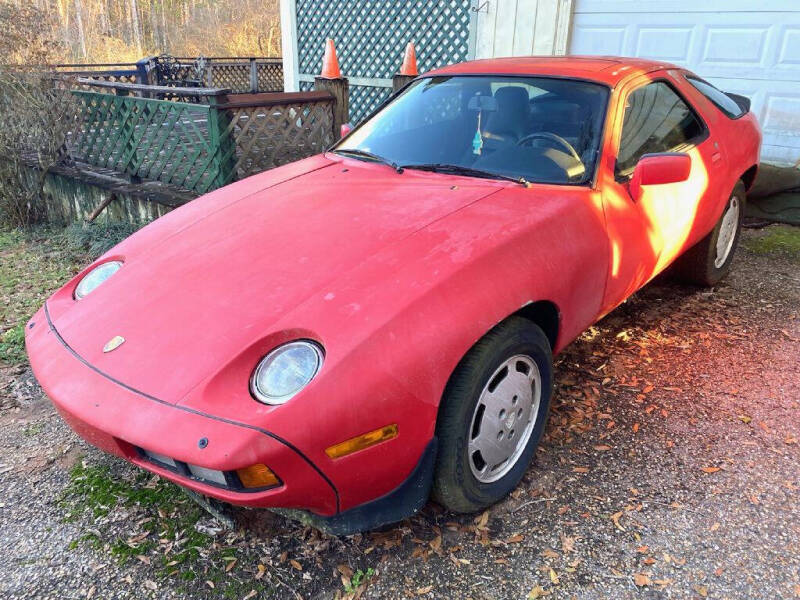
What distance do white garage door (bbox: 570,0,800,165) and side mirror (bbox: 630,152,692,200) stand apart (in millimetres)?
Result: 4142

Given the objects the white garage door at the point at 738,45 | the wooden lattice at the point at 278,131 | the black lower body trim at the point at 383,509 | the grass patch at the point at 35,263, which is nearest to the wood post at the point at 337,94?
the wooden lattice at the point at 278,131

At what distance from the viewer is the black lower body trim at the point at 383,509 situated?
73.0 inches

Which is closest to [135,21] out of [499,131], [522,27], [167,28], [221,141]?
[167,28]

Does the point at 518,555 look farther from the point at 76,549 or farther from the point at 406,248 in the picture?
the point at 76,549

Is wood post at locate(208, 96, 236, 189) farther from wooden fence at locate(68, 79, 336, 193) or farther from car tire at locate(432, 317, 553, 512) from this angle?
car tire at locate(432, 317, 553, 512)

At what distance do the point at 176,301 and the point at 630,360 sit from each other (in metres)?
2.46

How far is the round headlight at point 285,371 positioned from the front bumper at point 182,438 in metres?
0.12

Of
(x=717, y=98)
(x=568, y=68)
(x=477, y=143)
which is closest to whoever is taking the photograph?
(x=477, y=143)

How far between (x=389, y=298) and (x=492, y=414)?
2.00 ft

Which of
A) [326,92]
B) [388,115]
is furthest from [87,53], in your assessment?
[388,115]

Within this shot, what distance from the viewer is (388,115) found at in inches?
132

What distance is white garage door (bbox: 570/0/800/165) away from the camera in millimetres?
5637

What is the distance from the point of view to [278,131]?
223 inches

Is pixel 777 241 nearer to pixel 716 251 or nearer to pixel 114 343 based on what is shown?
pixel 716 251
